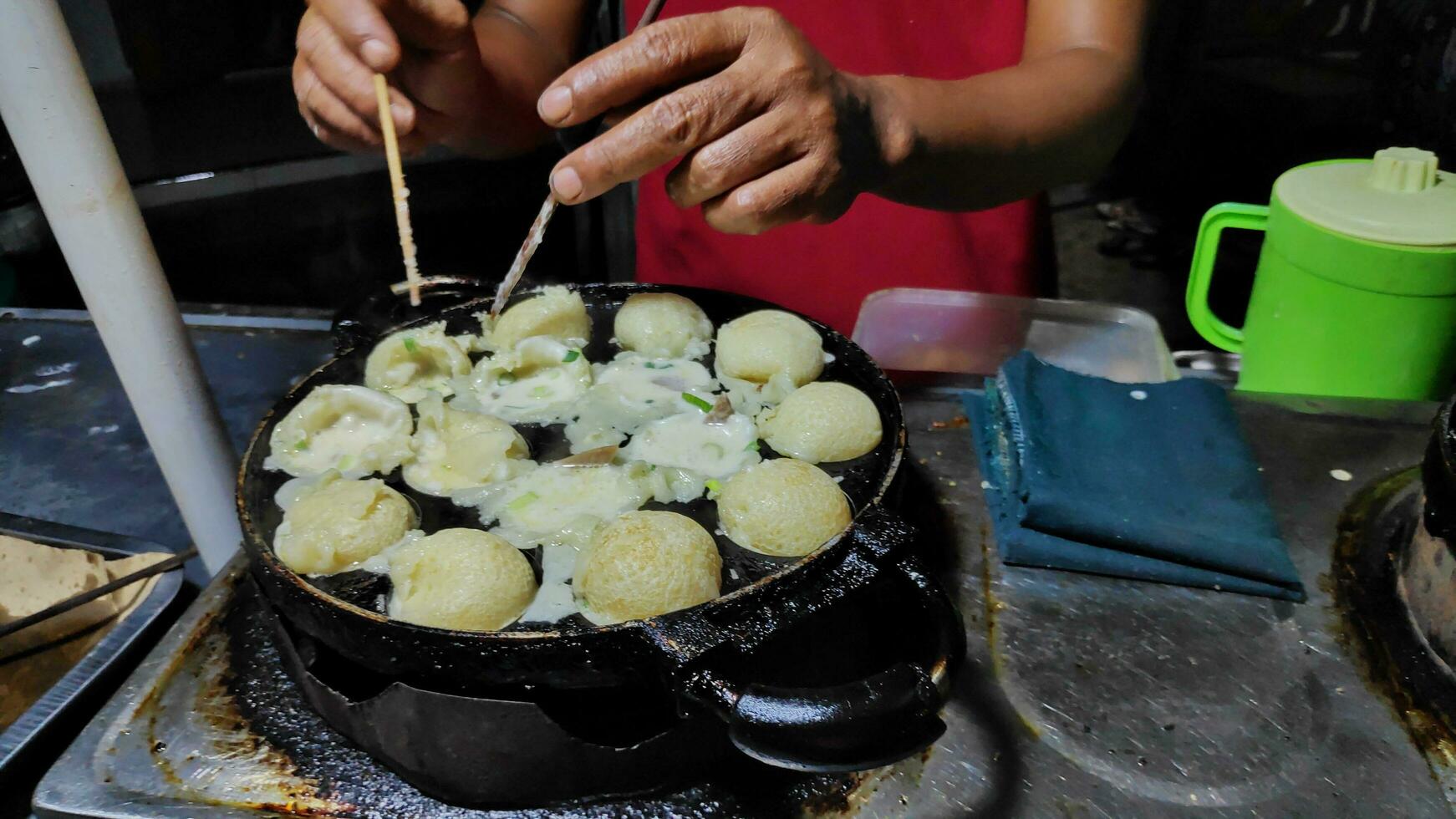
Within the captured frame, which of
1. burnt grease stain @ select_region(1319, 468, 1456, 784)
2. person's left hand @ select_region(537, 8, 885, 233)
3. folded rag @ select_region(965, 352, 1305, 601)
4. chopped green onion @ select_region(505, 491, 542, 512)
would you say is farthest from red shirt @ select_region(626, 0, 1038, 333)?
chopped green onion @ select_region(505, 491, 542, 512)

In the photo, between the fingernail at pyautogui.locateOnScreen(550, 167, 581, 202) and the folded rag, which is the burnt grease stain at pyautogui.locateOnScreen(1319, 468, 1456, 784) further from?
the fingernail at pyautogui.locateOnScreen(550, 167, 581, 202)

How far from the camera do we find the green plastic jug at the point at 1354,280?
1547 mm

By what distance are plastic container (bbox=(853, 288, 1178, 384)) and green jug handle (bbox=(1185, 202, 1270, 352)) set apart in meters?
0.10

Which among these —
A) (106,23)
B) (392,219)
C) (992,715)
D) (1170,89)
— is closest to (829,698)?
(992,715)

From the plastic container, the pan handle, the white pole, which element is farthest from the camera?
the plastic container

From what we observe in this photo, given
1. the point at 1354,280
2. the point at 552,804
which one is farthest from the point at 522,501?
the point at 1354,280

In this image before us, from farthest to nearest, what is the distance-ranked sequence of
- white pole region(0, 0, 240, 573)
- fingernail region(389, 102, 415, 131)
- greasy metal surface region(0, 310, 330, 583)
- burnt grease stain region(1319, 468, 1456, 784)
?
greasy metal surface region(0, 310, 330, 583) → fingernail region(389, 102, 415, 131) → burnt grease stain region(1319, 468, 1456, 784) → white pole region(0, 0, 240, 573)

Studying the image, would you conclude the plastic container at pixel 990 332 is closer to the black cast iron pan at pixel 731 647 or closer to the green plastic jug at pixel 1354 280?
the green plastic jug at pixel 1354 280

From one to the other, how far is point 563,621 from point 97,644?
880 mm

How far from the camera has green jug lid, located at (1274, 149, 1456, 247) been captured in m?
1.53

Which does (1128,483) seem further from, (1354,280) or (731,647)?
(731,647)

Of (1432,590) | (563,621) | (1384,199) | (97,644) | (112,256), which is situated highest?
(112,256)

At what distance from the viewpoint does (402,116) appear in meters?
1.46

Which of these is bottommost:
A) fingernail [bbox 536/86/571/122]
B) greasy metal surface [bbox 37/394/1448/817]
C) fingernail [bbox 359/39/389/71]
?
greasy metal surface [bbox 37/394/1448/817]
